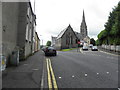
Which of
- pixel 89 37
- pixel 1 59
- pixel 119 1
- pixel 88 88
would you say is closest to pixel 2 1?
pixel 1 59

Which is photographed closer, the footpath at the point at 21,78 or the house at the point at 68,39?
the footpath at the point at 21,78

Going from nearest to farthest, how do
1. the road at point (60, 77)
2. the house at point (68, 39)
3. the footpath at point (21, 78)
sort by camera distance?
1. the footpath at point (21, 78)
2. the road at point (60, 77)
3. the house at point (68, 39)

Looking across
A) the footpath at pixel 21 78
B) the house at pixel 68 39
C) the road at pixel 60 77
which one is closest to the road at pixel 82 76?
the road at pixel 60 77

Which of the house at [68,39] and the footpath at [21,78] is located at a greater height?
the house at [68,39]

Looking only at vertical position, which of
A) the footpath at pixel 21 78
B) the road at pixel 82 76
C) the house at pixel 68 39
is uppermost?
the house at pixel 68 39

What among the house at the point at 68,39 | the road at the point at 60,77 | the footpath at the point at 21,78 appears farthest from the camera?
the house at the point at 68,39

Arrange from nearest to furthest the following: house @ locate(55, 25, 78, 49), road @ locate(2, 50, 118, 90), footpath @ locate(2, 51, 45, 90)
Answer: footpath @ locate(2, 51, 45, 90) → road @ locate(2, 50, 118, 90) → house @ locate(55, 25, 78, 49)

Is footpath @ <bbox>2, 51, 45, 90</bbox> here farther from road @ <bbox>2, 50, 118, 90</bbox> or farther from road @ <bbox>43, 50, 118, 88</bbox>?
road @ <bbox>43, 50, 118, 88</bbox>

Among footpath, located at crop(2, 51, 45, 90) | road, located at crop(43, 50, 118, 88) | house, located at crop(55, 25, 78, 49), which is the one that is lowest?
road, located at crop(43, 50, 118, 88)

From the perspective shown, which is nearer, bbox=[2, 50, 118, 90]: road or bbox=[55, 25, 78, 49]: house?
bbox=[2, 50, 118, 90]: road

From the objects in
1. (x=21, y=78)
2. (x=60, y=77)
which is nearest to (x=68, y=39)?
(x=60, y=77)

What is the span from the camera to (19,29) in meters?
12.5

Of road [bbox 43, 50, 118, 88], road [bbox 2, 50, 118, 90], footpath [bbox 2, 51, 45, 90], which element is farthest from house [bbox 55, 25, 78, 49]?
footpath [bbox 2, 51, 45, 90]

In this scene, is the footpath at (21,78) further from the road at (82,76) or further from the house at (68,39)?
the house at (68,39)
